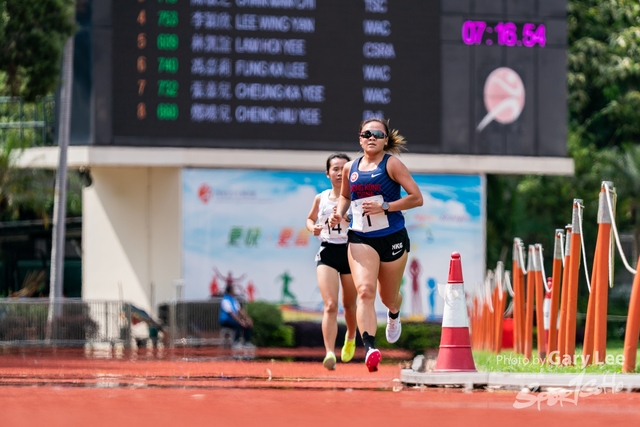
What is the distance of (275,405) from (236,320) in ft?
53.0

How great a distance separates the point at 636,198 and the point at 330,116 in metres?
12.6

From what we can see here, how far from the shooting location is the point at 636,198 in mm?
34656

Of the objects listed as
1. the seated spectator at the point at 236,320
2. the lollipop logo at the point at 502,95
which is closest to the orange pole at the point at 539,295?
the seated spectator at the point at 236,320

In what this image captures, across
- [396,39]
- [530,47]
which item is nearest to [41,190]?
[396,39]

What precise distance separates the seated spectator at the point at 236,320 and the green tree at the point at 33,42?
16.5 ft

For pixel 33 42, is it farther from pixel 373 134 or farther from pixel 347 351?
pixel 373 134

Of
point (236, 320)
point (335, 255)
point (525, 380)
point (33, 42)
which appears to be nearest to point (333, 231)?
point (335, 255)

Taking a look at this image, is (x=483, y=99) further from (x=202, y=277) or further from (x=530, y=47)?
(x=202, y=277)

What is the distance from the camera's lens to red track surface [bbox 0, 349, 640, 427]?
21.8 feet

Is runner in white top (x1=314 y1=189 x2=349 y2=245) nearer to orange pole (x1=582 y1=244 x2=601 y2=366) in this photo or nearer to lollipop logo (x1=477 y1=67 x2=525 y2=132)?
orange pole (x1=582 y1=244 x2=601 y2=366)

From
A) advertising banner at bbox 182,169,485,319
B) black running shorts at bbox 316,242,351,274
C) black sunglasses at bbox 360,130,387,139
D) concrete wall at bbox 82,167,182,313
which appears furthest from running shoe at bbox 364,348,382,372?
concrete wall at bbox 82,167,182,313

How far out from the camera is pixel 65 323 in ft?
76.3

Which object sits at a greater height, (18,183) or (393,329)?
(18,183)

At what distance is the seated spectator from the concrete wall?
4.00 m
